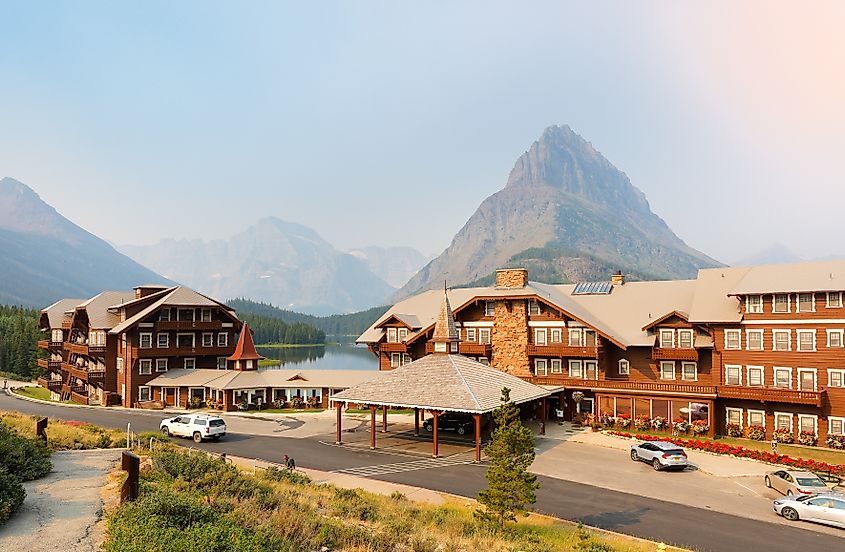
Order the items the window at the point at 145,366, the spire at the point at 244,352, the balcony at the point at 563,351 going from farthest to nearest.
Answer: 1. the spire at the point at 244,352
2. the window at the point at 145,366
3. the balcony at the point at 563,351

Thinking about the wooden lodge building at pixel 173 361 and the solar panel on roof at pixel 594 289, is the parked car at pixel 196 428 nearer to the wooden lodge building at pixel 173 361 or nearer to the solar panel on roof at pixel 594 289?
the wooden lodge building at pixel 173 361

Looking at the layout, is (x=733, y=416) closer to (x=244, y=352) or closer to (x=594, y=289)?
(x=594, y=289)

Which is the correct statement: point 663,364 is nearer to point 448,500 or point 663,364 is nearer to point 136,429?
point 448,500

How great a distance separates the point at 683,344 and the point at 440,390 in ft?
71.8

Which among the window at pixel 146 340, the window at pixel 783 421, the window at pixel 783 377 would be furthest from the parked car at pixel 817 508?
the window at pixel 146 340

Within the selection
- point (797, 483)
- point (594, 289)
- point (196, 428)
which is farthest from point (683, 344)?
point (196, 428)

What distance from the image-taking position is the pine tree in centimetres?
2189

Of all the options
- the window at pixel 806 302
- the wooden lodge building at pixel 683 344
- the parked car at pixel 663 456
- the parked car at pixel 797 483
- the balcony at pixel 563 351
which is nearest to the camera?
the parked car at pixel 797 483

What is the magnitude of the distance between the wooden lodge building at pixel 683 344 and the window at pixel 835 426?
0.19 feet

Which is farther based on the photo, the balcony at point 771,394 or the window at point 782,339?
the window at point 782,339

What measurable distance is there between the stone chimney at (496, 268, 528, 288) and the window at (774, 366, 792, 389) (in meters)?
21.0

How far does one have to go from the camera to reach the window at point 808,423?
4191 centimetres

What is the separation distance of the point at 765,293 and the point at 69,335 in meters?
79.9

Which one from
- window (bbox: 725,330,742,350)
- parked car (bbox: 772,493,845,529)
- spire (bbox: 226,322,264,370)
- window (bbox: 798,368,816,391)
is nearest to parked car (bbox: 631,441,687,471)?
parked car (bbox: 772,493,845,529)
